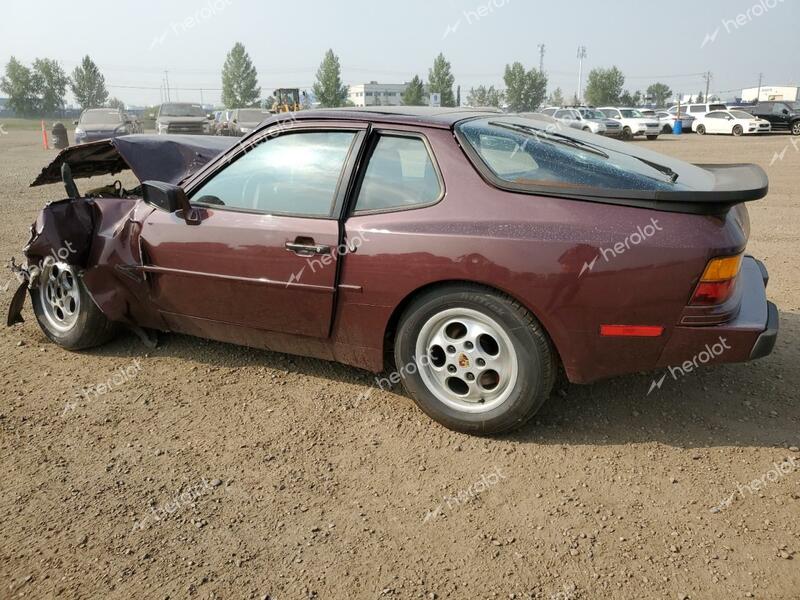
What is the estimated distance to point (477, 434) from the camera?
122 inches

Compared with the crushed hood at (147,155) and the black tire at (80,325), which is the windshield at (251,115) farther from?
the black tire at (80,325)

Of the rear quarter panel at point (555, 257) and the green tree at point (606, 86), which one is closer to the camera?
the rear quarter panel at point (555, 257)

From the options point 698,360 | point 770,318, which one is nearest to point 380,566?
point 698,360

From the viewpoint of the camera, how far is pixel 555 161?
302 centimetres

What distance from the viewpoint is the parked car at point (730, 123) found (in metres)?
30.4

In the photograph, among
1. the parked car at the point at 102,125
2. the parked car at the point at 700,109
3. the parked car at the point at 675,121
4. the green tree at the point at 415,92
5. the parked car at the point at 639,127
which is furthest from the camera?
the green tree at the point at 415,92

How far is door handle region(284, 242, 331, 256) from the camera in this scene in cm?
315

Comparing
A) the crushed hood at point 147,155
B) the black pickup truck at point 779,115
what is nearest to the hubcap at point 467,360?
the crushed hood at point 147,155

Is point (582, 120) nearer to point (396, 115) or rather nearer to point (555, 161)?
point (396, 115)

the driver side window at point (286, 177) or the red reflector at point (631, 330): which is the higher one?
the driver side window at point (286, 177)

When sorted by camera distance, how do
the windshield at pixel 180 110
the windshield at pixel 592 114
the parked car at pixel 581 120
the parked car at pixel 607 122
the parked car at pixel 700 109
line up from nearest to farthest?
the windshield at pixel 180 110 < the parked car at pixel 581 120 < the parked car at pixel 607 122 < the windshield at pixel 592 114 < the parked car at pixel 700 109

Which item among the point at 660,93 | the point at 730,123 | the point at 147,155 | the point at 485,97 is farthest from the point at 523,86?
the point at 147,155

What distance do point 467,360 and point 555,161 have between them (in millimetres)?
1029

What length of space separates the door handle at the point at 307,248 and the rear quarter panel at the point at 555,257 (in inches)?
5.0
